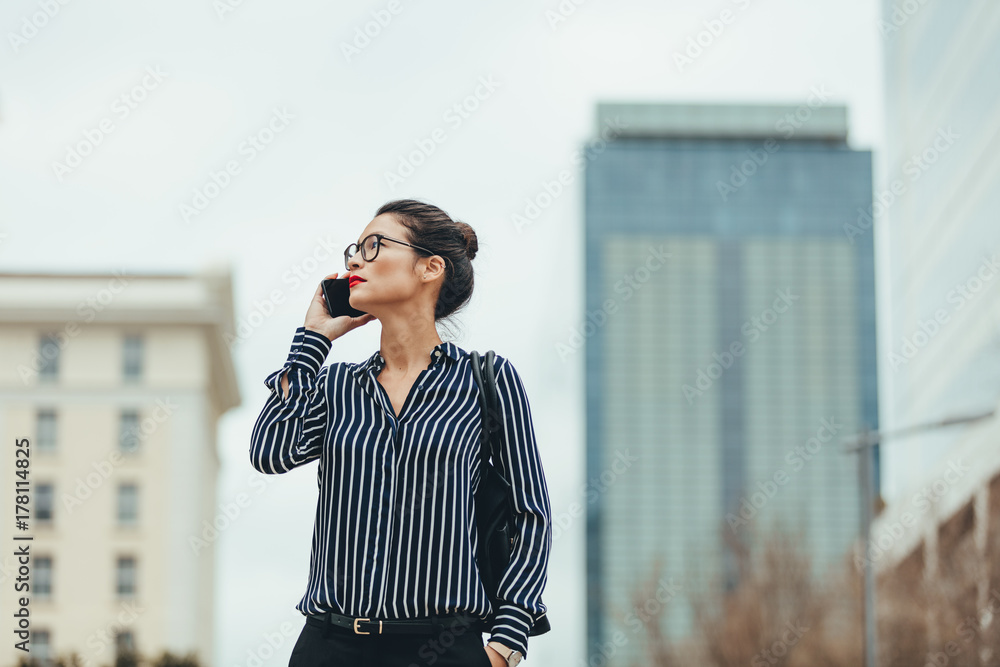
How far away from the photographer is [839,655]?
3344cm

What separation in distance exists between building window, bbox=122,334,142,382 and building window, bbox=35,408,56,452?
13.1 ft

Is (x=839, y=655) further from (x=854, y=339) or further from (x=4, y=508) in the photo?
(x=854, y=339)

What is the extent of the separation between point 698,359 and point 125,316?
64.4m

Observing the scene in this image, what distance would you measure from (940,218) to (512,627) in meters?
53.9

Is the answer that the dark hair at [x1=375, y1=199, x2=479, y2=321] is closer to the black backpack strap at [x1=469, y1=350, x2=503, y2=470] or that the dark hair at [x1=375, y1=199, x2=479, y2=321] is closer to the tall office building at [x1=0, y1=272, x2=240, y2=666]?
the black backpack strap at [x1=469, y1=350, x2=503, y2=470]

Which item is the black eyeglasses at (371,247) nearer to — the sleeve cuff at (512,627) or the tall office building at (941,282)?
the sleeve cuff at (512,627)

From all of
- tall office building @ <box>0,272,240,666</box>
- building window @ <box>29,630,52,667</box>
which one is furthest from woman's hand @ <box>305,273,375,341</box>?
building window @ <box>29,630,52,667</box>

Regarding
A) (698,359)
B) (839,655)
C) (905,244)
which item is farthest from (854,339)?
(839,655)

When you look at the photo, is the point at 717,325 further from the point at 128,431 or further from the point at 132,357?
the point at 128,431

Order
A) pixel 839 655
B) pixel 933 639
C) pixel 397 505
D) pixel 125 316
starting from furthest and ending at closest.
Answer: pixel 125 316
pixel 839 655
pixel 933 639
pixel 397 505

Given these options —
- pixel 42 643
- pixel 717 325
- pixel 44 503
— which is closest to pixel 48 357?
pixel 44 503

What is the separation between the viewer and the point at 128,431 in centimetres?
6588

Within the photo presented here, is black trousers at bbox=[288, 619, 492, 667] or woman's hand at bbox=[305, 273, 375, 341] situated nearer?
black trousers at bbox=[288, 619, 492, 667]

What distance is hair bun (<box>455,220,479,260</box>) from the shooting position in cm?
331
